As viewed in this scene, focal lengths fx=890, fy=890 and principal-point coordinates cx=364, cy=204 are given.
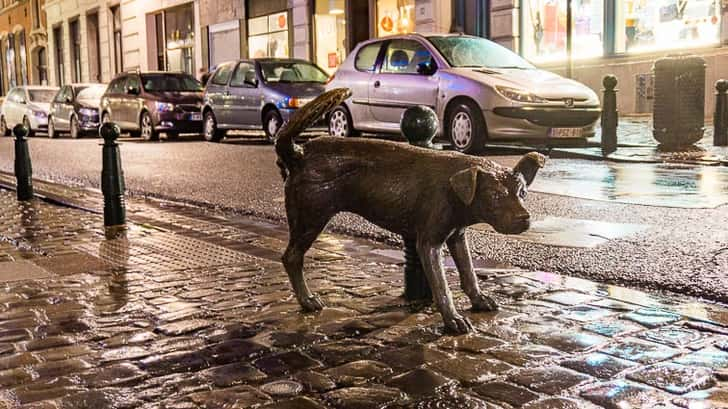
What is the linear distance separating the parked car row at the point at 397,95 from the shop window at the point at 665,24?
17.3 ft

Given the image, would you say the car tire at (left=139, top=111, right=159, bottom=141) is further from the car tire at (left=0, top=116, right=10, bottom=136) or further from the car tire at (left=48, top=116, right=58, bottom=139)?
the car tire at (left=0, top=116, right=10, bottom=136)

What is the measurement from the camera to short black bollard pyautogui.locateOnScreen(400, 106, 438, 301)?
4.37 metres

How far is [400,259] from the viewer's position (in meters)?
5.59

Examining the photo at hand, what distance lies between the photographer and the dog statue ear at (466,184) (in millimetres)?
3604

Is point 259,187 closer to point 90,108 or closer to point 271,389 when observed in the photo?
point 271,389

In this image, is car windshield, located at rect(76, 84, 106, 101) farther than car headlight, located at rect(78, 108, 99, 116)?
Yes

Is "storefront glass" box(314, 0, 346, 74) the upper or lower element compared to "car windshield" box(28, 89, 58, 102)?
upper

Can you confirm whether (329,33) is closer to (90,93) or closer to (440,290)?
(90,93)

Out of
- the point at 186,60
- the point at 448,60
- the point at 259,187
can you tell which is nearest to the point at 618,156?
the point at 448,60

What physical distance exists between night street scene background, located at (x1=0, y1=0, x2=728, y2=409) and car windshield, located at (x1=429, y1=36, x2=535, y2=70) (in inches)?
1.7

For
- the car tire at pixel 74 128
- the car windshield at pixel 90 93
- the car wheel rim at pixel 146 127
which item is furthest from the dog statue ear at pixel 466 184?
the car windshield at pixel 90 93

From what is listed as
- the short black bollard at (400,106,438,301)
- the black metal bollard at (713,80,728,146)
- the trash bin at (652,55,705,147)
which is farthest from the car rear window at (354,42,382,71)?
the short black bollard at (400,106,438,301)

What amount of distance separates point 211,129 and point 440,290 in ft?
52.9

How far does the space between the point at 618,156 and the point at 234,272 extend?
26.1 feet
